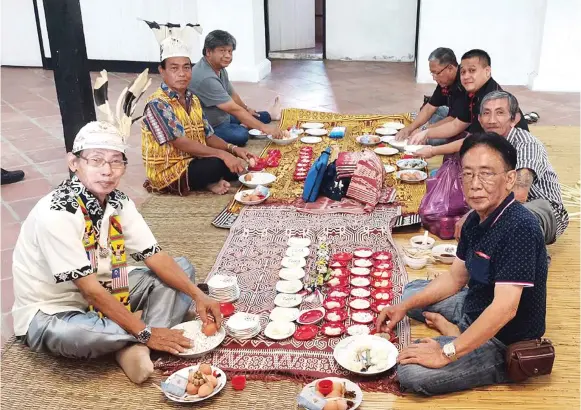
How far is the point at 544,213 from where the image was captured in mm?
3361

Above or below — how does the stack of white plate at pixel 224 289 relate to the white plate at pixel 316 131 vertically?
below

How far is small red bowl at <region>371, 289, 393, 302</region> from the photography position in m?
3.13

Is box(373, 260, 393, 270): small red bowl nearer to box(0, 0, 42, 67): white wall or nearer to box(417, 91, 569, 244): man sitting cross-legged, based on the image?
box(417, 91, 569, 244): man sitting cross-legged

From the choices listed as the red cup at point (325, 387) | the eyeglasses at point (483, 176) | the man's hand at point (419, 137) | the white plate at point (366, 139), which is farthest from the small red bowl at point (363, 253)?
the white plate at point (366, 139)

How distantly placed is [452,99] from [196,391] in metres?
3.14

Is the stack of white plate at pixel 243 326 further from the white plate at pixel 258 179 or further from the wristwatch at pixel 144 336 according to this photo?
the white plate at pixel 258 179

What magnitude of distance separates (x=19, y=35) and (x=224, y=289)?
773 centimetres

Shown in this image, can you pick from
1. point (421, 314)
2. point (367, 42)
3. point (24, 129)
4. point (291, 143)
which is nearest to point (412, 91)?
point (367, 42)

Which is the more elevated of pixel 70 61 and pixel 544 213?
pixel 70 61

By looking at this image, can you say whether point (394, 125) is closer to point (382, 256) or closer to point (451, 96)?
point (451, 96)

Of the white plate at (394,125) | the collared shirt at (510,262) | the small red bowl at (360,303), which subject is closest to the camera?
the collared shirt at (510,262)

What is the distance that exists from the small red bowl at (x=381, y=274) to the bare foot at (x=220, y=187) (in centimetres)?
159

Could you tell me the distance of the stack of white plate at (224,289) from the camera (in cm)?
313

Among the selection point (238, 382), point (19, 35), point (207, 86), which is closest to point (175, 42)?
point (207, 86)
